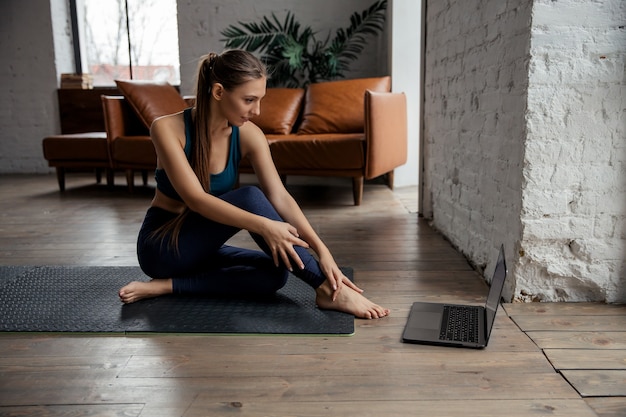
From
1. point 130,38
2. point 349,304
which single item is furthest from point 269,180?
point 130,38

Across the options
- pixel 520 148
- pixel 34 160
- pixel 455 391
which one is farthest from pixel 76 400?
pixel 34 160

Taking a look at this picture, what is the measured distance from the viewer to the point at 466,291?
1.95 m

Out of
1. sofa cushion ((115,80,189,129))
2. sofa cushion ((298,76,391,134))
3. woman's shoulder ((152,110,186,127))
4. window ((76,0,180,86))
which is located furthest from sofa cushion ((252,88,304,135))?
woman's shoulder ((152,110,186,127))

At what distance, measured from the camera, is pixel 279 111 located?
4.36m

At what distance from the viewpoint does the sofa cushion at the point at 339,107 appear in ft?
13.7

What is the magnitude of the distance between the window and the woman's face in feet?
13.9

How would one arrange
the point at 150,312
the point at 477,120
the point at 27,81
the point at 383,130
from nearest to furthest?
1. the point at 150,312
2. the point at 477,120
3. the point at 383,130
4. the point at 27,81

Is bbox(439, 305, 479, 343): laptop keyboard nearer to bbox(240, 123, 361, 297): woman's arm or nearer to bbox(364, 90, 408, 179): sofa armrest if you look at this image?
bbox(240, 123, 361, 297): woman's arm

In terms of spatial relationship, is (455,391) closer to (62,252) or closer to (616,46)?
(616,46)

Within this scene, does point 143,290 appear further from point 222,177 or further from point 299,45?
point 299,45

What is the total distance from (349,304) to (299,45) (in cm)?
340

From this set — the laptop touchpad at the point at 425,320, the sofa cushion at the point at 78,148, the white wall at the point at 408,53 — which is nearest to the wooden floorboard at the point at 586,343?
the laptop touchpad at the point at 425,320

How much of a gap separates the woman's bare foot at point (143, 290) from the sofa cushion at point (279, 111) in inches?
101

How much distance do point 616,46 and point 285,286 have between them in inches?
A: 50.8
